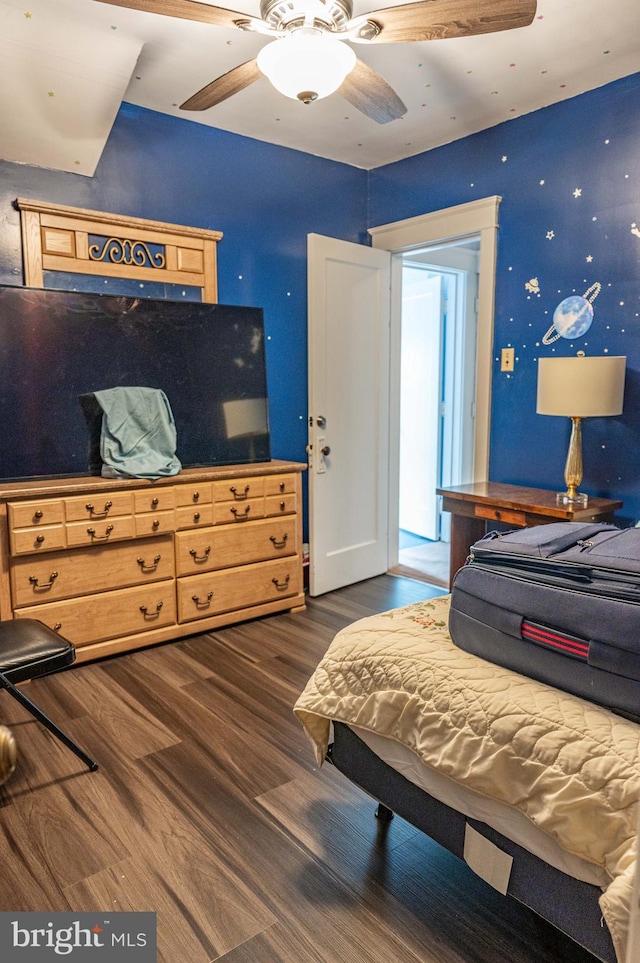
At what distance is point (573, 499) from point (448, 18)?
1.96 metres

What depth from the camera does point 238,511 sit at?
3.29 metres

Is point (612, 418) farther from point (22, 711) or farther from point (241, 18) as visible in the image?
point (22, 711)

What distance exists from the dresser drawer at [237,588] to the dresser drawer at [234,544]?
5 centimetres

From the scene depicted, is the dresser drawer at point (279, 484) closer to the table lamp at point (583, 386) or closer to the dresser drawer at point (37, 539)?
the dresser drawer at point (37, 539)

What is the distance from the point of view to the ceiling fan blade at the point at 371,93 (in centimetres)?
217

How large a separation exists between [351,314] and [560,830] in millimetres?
3205

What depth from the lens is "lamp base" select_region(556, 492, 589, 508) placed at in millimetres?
2871

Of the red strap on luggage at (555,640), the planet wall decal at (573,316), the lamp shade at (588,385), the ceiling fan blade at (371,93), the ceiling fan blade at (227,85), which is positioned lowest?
the red strap on luggage at (555,640)

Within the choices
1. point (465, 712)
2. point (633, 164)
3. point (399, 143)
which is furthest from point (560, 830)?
point (399, 143)

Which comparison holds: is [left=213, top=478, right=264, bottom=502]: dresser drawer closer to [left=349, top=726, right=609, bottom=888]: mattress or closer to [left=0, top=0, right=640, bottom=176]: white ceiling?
[left=0, top=0, right=640, bottom=176]: white ceiling

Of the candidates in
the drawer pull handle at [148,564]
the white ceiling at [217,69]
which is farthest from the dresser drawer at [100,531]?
the white ceiling at [217,69]

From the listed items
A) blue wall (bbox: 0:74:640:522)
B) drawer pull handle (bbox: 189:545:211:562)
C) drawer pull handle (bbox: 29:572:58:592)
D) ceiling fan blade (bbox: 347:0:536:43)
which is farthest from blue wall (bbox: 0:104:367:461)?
ceiling fan blade (bbox: 347:0:536:43)

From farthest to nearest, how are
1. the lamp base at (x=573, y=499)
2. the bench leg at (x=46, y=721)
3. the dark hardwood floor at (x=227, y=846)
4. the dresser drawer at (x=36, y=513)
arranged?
the lamp base at (x=573, y=499) → the dresser drawer at (x=36, y=513) → the bench leg at (x=46, y=721) → the dark hardwood floor at (x=227, y=846)

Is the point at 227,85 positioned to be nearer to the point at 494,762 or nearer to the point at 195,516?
the point at 195,516
